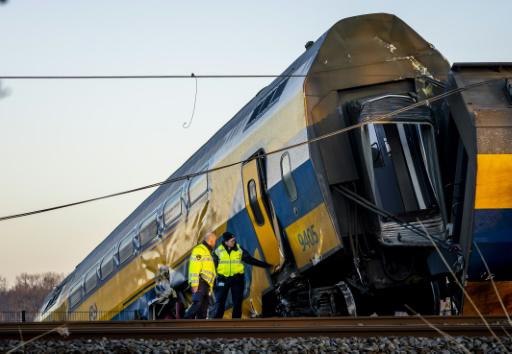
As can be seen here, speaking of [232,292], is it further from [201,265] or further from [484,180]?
[484,180]

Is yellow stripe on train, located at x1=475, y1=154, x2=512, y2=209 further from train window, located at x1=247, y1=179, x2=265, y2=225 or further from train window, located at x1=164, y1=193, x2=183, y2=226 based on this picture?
train window, located at x1=164, y1=193, x2=183, y2=226

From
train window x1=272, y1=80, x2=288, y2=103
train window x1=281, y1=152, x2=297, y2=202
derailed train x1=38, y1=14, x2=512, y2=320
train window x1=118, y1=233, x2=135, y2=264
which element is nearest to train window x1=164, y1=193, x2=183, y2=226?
train window x1=118, y1=233, x2=135, y2=264

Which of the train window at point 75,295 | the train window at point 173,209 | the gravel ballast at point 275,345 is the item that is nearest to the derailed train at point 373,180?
the train window at point 173,209

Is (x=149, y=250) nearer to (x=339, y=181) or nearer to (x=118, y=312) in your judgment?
(x=118, y=312)

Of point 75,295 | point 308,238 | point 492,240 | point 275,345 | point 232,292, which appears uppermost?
point 308,238

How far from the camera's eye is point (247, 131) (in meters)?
12.8

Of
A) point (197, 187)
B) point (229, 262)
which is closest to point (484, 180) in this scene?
point (229, 262)

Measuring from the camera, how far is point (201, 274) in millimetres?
12797

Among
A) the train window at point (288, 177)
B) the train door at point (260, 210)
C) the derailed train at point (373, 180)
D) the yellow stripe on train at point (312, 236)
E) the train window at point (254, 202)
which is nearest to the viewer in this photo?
the derailed train at point (373, 180)

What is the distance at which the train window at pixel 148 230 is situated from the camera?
15906mm

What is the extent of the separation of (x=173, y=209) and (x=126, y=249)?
2.43 meters

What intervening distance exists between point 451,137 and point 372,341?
13.7 ft

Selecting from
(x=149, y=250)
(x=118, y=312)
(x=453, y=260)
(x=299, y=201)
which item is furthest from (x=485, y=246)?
(x=118, y=312)

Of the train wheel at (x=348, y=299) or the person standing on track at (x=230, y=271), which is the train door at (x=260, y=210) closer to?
the person standing on track at (x=230, y=271)
